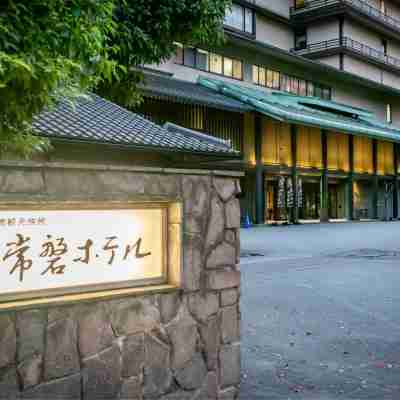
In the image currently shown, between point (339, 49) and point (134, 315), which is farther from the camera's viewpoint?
point (339, 49)

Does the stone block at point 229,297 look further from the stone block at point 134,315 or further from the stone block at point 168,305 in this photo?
the stone block at point 134,315

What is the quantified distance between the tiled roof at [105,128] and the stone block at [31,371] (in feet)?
18.2

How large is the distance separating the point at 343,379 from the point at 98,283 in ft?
8.44

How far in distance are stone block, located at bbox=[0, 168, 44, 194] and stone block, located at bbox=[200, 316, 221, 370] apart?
1665mm

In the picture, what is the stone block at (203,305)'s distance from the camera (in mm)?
3949

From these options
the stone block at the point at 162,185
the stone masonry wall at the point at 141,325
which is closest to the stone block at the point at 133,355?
the stone masonry wall at the point at 141,325

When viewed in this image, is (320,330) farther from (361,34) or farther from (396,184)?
(361,34)

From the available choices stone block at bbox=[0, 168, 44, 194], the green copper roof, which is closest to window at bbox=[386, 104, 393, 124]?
the green copper roof

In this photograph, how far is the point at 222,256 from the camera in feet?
13.5

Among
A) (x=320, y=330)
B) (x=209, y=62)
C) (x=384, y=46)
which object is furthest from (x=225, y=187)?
(x=384, y=46)

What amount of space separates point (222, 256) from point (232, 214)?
355 millimetres

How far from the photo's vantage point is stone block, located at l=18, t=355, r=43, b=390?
314cm

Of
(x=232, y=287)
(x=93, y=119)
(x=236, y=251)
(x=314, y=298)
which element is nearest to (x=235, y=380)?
(x=232, y=287)

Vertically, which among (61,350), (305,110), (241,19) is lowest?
(61,350)
